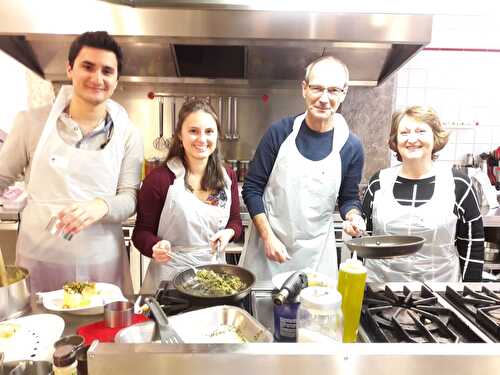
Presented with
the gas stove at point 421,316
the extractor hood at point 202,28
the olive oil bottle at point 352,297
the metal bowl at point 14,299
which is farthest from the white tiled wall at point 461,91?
the metal bowl at point 14,299

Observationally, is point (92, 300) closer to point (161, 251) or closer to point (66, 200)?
point (161, 251)

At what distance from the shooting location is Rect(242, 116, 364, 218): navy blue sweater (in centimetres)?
168

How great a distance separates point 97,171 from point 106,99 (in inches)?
10.7

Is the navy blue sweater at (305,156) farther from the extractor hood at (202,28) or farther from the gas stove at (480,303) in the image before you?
the extractor hood at (202,28)

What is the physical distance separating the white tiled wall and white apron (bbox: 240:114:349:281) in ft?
5.73

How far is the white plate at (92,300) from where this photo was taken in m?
1.01

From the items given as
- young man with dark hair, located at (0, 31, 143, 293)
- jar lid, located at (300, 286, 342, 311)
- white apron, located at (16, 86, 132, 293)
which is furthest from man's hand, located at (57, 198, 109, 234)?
jar lid, located at (300, 286, 342, 311)

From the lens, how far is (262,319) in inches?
38.5

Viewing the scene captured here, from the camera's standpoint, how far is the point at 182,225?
1535 mm

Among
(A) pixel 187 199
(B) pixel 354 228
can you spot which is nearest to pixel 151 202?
(A) pixel 187 199

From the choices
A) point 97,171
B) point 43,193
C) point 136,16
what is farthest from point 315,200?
point 136,16

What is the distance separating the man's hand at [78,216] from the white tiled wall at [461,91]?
8.65 ft

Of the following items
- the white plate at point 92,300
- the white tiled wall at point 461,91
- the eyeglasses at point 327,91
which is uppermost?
the white tiled wall at point 461,91

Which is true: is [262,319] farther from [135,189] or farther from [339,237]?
[339,237]
